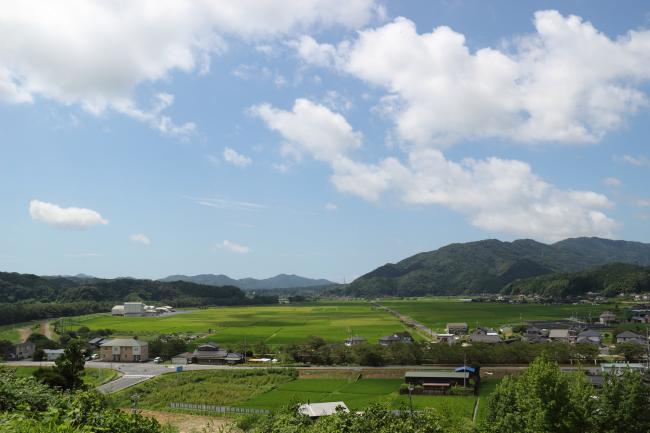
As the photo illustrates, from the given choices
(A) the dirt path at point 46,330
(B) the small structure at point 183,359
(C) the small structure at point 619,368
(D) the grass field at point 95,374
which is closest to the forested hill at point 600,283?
(C) the small structure at point 619,368

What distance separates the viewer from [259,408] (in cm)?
2820

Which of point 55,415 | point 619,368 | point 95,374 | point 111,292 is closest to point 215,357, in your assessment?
point 95,374

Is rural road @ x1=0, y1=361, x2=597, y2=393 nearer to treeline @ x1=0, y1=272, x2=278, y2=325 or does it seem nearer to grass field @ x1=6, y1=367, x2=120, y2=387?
grass field @ x1=6, y1=367, x2=120, y2=387

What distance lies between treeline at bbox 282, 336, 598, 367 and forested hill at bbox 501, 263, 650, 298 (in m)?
80.5

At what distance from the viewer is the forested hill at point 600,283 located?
109125mm

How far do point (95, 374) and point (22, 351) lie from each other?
1258cm

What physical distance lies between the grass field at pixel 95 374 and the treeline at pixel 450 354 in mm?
16433

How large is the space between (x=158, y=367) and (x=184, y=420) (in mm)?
18683

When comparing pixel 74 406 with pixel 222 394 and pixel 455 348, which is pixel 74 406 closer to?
pixel 222 394

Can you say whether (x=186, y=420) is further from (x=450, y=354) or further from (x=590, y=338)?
(x=590, y=338)

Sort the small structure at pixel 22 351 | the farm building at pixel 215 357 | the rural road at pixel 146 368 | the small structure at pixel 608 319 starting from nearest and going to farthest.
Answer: the rural road at pixel 146 368 → the farm building at pixel 215 357 → the small structure at pixel 22 351 → the small structure at pixel 608 319

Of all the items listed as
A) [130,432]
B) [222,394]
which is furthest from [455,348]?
[130,432]

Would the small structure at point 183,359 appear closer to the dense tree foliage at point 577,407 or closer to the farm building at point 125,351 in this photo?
the farm building at point 125,351

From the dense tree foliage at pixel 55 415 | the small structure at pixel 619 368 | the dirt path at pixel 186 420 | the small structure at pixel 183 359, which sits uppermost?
the dense tree foliage at pixel 55 415
